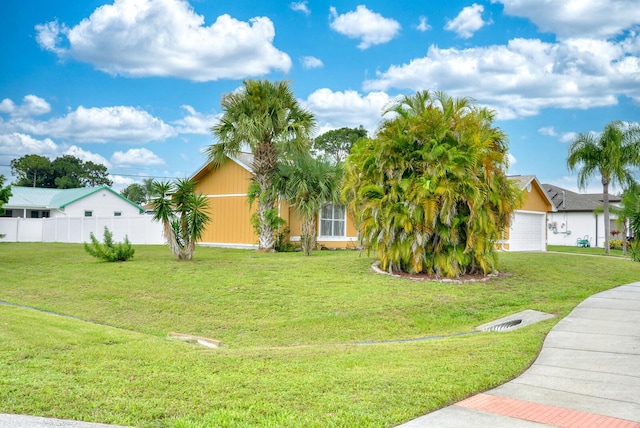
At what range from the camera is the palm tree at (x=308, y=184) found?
22.4m

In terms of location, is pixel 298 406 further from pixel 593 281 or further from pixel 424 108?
pixel 593 281

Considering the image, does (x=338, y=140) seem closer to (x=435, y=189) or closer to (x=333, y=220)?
(x=333, y=220)

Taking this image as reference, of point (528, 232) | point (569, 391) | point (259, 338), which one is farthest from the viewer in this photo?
point (528, 232)

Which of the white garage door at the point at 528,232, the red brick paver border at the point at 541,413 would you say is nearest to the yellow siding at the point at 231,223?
the white garage door at the point at 528,232

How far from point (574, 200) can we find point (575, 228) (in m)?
2.38

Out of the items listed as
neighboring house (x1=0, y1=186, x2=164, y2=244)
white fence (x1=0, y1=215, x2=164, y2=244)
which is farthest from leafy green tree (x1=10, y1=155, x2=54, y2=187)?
white fence (x1=0, y1=215, x2=164, y2=244)

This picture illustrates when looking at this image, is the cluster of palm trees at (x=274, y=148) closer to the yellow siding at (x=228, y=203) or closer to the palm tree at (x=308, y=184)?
the palm tree at (x=308, y=184)

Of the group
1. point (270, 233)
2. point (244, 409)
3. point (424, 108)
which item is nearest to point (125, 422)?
point (244, 409)

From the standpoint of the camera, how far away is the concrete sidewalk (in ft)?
15.9

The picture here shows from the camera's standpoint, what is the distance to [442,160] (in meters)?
14.6

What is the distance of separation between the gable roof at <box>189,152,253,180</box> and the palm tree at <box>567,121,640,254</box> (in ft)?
55.2

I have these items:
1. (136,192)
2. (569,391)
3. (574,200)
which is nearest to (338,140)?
(574,200)

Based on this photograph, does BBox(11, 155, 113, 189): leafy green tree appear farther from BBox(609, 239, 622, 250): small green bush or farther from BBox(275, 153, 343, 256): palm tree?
BBox(609, 239, 622, 250): small green bush

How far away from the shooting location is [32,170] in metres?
61.7
